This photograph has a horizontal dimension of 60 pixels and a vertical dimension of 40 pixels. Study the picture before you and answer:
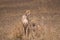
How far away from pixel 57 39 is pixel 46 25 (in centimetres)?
63

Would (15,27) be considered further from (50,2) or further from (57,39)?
(50,2)

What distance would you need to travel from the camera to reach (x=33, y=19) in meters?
4.81

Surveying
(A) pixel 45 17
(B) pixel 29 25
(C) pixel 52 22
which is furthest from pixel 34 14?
(B) pixel 29 25

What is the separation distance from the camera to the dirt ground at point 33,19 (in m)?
4.06

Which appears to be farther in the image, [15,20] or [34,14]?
[34,14]

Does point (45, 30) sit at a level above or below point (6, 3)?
below

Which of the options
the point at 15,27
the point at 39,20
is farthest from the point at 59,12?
the point at 15,27

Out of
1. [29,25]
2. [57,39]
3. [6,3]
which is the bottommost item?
[57,39]

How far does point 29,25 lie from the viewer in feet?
13.8

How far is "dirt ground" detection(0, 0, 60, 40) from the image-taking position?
4.06 metres

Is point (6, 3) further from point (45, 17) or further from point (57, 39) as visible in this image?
point (57, 39)

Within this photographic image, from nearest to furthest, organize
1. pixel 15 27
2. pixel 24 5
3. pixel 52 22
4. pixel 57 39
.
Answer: pixel 57 39 → pixel 15 27 → pixel 52 22 → pixel 24 5

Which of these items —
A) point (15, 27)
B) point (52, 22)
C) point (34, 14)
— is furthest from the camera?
point (34, 14)

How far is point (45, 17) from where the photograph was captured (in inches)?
196
